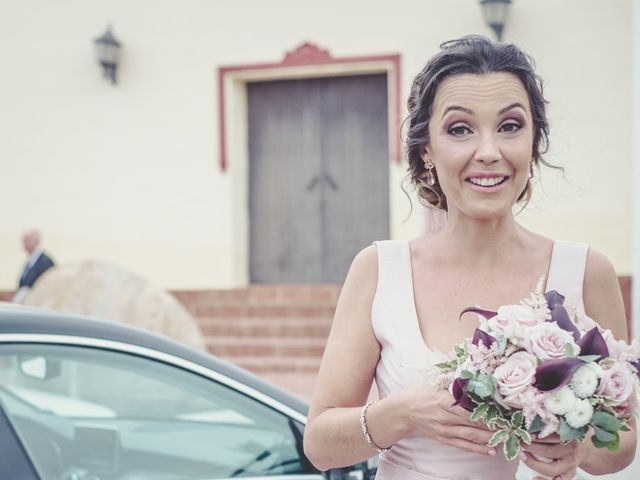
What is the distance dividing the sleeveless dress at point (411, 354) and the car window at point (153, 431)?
67cm

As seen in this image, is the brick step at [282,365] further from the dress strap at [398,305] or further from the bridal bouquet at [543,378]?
the bridal bouquet at [543,378]

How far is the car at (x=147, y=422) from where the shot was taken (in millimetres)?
2354

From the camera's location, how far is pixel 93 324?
7.97 feet

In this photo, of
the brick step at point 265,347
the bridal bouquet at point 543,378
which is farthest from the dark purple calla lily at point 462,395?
the brick step at point 265,347

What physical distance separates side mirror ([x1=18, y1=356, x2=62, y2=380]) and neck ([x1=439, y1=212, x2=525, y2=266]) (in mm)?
1211

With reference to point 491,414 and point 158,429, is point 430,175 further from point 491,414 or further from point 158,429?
point 158,429

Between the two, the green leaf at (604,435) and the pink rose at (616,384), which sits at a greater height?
the pink rose at (616,384)

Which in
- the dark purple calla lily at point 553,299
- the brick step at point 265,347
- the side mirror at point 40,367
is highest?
the dark purple calla lily at point 553,299

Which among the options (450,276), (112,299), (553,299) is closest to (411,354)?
(450,276)

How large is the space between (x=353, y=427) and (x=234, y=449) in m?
1.03

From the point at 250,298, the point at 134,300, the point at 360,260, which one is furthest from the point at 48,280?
the point at 360,260

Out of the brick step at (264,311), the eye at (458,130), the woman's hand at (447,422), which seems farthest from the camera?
the brick step at (264,311)

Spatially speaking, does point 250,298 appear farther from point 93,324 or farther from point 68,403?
point 93,324

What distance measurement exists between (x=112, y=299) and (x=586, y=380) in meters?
5.35
